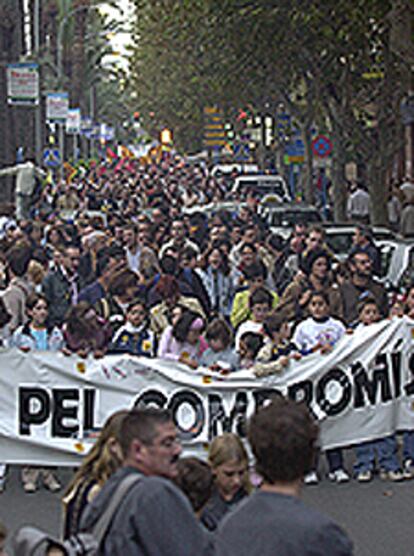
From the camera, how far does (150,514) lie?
488 cm

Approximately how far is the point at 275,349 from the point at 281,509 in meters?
7.28

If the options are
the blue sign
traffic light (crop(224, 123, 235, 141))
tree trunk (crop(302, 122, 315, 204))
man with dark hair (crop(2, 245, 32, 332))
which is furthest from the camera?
traffic light (crop(224, 123, 235, 141))

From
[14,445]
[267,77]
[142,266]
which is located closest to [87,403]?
[14,445]

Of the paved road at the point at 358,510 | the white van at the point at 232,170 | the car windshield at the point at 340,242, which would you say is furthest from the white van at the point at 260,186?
the paved road at the point at 358,510

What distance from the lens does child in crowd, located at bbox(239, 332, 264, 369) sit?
11633 millimetres

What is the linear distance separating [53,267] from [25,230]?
5535 millimetres

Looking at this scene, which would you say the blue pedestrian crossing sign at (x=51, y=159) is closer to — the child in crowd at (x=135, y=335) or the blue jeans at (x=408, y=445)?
the child in crowd at (x=135, y=335)

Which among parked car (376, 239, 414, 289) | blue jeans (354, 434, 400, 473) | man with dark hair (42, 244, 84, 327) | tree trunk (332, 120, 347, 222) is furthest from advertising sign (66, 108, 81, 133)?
blue jeans (354, 434, 400, 473)

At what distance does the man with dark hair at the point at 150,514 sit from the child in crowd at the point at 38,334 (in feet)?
22.8

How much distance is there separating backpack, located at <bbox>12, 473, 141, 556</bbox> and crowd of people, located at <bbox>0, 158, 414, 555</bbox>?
3.4 inches

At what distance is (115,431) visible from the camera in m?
6.20

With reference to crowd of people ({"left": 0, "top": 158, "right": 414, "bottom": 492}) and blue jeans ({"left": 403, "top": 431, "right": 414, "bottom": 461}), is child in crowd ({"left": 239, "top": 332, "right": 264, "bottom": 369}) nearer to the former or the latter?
crowd of people ({"left": 0, "top": 158, "right": 414, "bottom": 492})

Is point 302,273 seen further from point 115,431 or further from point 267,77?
point 267,77

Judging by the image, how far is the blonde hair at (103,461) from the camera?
5991 mm
